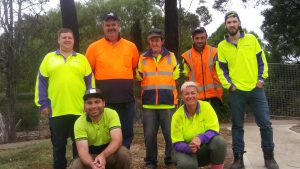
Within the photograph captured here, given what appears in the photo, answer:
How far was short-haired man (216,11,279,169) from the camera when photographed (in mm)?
5094

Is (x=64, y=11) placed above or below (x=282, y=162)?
above

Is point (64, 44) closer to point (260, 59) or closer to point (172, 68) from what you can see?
point (172, 68)

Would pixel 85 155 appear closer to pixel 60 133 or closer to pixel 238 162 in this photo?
pixel 60 133

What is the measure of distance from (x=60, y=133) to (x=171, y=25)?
5702mm

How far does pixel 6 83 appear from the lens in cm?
1525

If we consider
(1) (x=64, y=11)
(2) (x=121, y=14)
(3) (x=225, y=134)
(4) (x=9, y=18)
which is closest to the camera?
(3) (x=225, y=134)

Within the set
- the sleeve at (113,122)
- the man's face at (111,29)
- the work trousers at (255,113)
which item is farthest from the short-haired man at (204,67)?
the sleeve at (113,122)

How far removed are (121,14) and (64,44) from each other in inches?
898

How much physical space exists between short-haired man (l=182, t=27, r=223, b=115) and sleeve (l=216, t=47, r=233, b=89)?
0.76ft

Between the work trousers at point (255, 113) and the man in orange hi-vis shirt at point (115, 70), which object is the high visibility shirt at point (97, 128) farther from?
the work trousers at point (255, 113)

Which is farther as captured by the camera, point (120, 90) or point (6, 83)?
point (6, 83)

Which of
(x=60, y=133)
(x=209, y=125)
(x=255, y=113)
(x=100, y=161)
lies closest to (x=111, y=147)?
(x=100, y=161)

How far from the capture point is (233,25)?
512 cm

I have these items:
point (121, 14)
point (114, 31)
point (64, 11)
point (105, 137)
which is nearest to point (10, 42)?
point (64, 11)
